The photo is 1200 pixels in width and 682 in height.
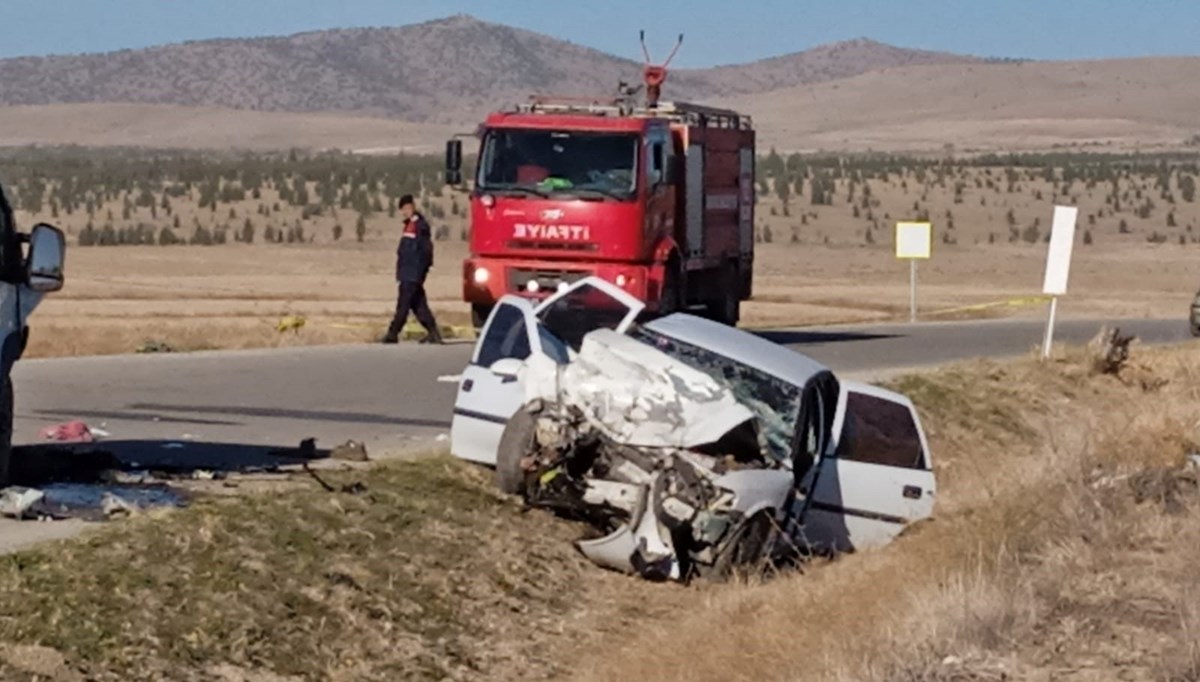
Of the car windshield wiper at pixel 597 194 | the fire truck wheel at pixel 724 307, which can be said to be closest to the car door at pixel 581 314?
the car windshield wiper at pixel 597 194

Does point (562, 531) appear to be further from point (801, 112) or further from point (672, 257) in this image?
point (801, 112)

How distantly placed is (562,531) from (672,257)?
11634mm

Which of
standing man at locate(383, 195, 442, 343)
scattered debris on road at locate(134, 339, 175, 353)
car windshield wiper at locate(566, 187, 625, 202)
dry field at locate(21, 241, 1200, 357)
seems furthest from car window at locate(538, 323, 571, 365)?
dry field at locate(21, 241, 1200, 357)

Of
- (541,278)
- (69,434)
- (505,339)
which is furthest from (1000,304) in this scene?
(69,434)

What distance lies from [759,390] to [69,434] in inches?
194

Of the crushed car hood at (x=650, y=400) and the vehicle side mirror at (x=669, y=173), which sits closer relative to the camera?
the crushed car hood at (x=650, y=400)

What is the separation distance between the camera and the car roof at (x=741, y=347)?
51.4 ft

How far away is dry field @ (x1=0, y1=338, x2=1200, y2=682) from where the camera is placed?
10633 millimetres

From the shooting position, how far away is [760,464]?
14.9 metres

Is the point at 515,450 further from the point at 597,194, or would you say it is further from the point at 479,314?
the point at 479,314

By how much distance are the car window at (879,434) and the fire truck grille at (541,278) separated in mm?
10042

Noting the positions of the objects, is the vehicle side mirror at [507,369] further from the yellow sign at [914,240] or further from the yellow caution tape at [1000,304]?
the yellow caution tape at [1000,304]

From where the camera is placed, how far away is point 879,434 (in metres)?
16.0

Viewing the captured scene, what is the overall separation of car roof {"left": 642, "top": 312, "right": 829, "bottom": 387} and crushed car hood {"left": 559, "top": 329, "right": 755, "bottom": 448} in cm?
67
